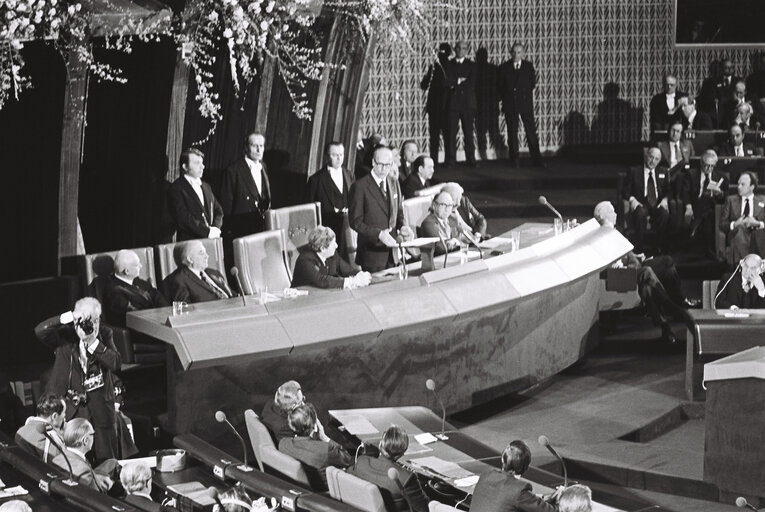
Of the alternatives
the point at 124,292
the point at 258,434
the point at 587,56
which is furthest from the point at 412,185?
the point at 587,56

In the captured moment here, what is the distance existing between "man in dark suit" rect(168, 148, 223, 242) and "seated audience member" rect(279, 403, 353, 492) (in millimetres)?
2871

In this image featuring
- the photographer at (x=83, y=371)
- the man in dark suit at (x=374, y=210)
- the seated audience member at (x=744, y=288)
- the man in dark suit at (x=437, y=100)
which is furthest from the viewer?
the man in dark suit at (x=437, y=100)

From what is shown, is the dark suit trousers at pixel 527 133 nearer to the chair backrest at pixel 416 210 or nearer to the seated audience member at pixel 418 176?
the seated audience member at pixel 418 176

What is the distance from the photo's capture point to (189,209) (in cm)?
877

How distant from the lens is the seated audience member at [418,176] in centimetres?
1058

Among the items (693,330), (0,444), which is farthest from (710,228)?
(0,444)

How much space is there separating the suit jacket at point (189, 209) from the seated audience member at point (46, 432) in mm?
2535

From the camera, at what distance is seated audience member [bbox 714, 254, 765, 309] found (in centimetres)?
868

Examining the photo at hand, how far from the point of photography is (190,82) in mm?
9312

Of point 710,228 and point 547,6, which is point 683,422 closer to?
point 710,228

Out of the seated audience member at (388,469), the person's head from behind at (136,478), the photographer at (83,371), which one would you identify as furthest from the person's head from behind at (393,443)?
the photographer at (83,371)

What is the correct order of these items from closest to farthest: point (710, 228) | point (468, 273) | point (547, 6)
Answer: point (468, 273), point (710, 228), point (547, 6)

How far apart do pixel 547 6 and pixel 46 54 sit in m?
8.40

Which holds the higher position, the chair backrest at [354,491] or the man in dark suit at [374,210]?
the man in dark suit at [374,210]
